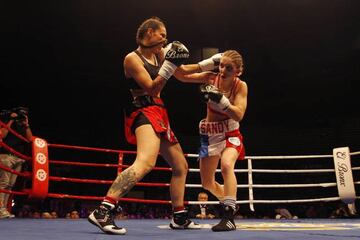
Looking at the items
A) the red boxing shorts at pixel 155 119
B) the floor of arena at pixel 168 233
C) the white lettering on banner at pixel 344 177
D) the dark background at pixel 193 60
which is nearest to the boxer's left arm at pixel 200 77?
the red boxing shorts at pixel 155 119

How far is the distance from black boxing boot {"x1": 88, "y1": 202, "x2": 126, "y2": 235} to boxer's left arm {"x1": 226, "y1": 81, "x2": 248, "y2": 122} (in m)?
0.89

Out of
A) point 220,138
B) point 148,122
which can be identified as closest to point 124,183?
point 148,122

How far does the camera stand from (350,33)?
30.0ft

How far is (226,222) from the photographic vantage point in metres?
2.34

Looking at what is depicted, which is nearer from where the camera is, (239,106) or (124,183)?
(124,183)

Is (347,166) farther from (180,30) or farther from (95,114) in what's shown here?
(95,114)

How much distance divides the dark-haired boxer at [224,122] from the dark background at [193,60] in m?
5.01

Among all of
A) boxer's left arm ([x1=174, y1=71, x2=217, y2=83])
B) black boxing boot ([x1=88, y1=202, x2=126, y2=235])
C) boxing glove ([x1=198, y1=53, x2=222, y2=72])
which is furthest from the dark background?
black boxing boot ([x1=88, y1=202, x2=126, y2=235])

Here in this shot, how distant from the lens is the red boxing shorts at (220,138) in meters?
2.70

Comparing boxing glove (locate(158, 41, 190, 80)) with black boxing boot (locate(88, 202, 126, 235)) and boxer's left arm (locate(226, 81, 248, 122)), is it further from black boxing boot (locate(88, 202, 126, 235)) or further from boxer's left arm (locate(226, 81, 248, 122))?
black boxing boot (locate(88, 202, 126, 235))

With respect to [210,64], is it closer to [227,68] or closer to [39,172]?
[227,68]

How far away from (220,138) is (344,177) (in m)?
2.44

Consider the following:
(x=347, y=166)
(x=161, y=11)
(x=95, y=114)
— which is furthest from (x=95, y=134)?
(x=347, y=166)

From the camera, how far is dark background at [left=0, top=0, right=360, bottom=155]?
8148 millimetres
